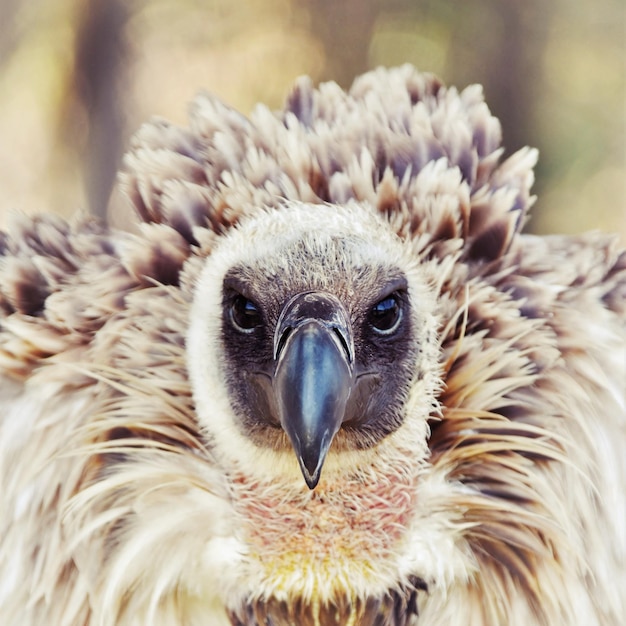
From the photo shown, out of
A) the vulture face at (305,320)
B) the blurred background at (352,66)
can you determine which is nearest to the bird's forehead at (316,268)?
the vulture face at (305,320)

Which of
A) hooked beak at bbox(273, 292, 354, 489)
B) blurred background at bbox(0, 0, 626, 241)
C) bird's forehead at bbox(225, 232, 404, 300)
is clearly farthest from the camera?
blurred background at bbox(0, 0, 626, 241)

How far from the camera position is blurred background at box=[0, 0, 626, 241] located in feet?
3.51

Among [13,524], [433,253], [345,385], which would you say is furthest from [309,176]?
[13,524]

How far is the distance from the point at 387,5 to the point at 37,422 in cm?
66

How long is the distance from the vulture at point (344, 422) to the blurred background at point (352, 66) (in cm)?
3

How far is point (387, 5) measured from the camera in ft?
3.53

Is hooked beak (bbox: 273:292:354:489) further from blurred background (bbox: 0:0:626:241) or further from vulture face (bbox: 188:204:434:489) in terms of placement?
blurred background (bbox: 0:0:626:241)

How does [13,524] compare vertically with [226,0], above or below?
below

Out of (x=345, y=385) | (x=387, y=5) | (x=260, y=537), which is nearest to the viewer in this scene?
(x=345, y=385)

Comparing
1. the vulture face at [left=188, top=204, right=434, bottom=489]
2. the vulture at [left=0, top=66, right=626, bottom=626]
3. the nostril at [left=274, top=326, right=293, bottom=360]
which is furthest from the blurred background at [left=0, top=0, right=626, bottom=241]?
the nostril at [left=274, top=326, right=293, bottom=360]

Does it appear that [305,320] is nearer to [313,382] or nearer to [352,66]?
[313,382]

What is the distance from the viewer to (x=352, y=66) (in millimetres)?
1078

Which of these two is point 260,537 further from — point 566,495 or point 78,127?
point 78,127

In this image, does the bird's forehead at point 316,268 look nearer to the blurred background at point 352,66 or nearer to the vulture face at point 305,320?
the vulture face at point 305,320
